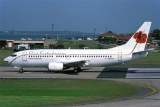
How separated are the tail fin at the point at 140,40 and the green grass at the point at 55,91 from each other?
9.80 meters

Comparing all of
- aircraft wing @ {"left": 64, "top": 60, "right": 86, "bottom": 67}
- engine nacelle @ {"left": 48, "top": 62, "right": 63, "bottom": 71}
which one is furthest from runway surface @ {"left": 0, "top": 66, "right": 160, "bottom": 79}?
aircraft wing @ {"left": 64, "top": 60, "right": 86, "bottom": 67}

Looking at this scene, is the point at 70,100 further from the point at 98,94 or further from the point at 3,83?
the point at 3,83

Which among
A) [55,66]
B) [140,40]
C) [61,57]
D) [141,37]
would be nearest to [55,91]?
[55,66]

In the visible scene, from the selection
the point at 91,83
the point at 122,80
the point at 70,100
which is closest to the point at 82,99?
the point at 70,100

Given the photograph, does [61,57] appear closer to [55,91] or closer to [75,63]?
[75,63]

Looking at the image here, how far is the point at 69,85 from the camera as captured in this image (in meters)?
28.2

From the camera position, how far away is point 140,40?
38.6m

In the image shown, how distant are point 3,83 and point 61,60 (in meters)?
11.0

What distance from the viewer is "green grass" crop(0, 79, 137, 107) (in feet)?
65.7

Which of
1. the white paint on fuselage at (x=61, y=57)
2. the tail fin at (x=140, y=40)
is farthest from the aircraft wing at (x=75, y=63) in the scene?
the tail fin at (x=140, y=40)

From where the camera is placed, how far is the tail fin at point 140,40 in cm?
3841

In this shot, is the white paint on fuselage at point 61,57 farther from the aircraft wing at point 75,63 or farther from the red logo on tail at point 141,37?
the red logo on tail at point 141,37

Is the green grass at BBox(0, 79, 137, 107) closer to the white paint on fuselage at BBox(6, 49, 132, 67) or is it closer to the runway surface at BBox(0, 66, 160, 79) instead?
the runway surface at BBox(0, 66, 160, 79)

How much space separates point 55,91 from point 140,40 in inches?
698
